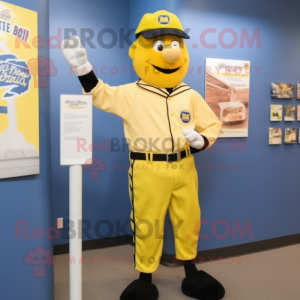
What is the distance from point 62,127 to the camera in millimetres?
1480

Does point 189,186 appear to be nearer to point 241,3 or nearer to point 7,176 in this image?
point 7,176

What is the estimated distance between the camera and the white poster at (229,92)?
8.80ft

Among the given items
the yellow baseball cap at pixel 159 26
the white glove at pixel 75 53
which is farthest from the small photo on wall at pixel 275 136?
the white glove at pixel 75 53

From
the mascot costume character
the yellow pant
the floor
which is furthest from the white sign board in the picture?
the floor

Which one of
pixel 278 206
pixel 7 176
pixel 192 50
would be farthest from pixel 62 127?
pixel 278 206

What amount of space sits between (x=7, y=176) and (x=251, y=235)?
7.04ft

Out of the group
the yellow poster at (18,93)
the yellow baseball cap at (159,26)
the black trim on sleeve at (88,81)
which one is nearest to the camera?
the yellow poster at (18,93)

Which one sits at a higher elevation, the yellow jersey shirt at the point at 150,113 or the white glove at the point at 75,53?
the white glove at the point at 75,53

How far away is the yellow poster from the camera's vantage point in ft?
5.36

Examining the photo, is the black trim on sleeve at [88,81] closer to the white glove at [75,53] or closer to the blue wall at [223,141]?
the white glove at [75,53]

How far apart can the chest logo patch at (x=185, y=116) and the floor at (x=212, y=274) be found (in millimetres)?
1179

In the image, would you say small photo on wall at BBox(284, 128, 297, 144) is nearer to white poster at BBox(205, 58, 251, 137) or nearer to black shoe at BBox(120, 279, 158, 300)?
white poster at BBox(205, 58, 251, 137)

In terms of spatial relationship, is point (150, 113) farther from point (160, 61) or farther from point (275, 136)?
point (275, 136)

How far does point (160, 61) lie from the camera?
2135mm
